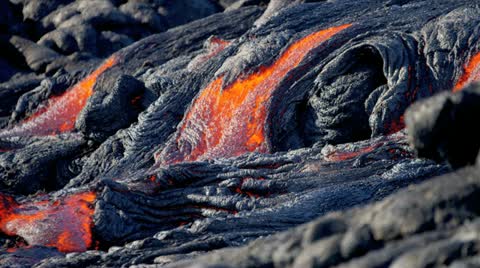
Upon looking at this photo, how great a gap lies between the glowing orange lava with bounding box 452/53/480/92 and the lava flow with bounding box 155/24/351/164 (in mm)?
2608

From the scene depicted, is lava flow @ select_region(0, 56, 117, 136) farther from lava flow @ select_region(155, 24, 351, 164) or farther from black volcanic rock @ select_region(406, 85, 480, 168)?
black volcanic rock @ select_region(406, 85, 480, 168)

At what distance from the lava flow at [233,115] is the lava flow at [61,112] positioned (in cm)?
369

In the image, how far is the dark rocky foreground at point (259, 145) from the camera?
140 inches

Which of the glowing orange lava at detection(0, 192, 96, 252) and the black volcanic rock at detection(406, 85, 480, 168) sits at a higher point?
the black volcanic rock at detection(406, 85, 480, 168)

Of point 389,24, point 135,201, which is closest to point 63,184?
point 135,201

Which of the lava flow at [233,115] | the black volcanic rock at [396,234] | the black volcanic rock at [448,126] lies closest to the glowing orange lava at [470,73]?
the lava flow at [233,115]

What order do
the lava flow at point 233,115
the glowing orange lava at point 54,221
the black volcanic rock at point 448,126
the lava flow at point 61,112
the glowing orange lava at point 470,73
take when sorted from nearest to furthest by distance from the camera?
the black volcanic rock at point 448,126 < the glowing orange lava at point 54,221 < the glowing orange lava at point 470,73 < the lava flow at point 233,115 < the lava flow at point 61,112

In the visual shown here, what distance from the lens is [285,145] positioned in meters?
12.7

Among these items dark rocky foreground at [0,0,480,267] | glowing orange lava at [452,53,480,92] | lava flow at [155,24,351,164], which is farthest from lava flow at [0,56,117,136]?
glowing orange lava at [452,53,480,92]

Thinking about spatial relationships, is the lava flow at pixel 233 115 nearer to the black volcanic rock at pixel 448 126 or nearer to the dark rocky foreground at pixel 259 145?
the dark rocky foreground at pixel 259 145

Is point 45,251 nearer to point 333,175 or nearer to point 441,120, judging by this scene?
point 333,175

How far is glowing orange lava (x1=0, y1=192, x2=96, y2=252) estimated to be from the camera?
10344 mm

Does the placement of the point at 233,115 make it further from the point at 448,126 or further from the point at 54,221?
the point at 448,126

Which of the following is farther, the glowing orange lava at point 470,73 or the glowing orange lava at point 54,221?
the glowing orange lava at point 470,73
